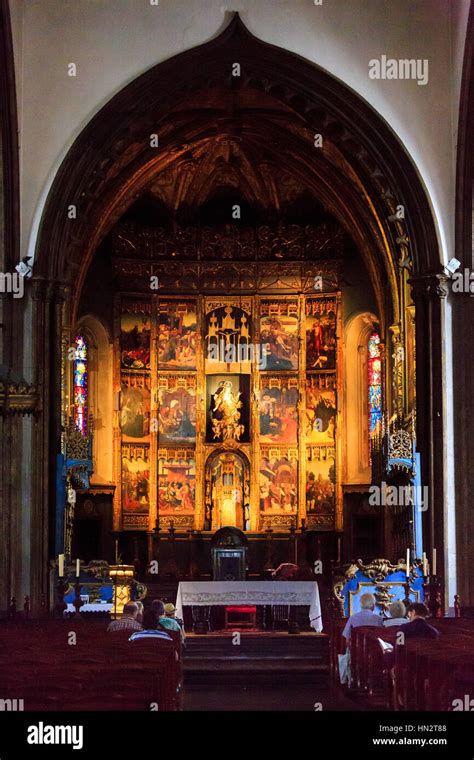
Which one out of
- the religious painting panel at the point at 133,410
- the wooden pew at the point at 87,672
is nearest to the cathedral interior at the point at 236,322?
the religious painting panel at the point at 133,410

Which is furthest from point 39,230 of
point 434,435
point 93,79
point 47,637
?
point 47,637

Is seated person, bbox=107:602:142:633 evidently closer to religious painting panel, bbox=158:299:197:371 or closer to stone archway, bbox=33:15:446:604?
stone archway, bbox=33:15:446:604

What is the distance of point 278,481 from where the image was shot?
111ft

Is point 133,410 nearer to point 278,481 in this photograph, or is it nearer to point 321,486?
point 278,481

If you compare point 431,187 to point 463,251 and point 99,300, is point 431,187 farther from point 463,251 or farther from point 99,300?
point 99,300

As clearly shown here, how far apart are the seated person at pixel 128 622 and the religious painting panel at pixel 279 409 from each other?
17.5m

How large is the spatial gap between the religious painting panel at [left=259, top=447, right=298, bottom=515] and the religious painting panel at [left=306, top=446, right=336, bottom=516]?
37 centimetres

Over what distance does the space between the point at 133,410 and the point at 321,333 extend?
524 centimetres

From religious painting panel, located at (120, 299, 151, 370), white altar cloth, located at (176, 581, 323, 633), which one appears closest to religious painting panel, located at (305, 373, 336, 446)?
religious painting panel, located at (120, 299, 151, 370)

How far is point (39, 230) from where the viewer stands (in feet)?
80.2

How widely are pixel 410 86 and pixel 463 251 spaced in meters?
3.35

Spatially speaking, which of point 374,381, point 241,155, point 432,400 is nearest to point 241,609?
point 432,400
